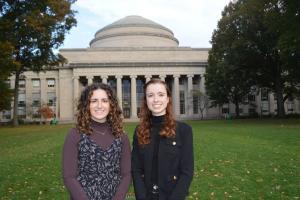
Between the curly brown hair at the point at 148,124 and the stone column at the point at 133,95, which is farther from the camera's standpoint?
the stone column at the point at 133,95

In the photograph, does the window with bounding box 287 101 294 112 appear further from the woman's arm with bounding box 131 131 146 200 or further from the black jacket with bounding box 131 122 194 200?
the woman's arm with bounding box 131 131 146 200

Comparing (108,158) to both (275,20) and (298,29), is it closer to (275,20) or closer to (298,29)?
(298,29)

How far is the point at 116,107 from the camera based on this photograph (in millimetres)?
4465

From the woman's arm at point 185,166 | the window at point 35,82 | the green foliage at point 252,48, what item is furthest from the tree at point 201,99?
the woman's arm at point 185,166

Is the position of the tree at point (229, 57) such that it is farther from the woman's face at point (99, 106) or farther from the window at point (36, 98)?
the woman's face at point (99, 106)

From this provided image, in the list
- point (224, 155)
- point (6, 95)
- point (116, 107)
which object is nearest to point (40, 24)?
point (6, 95)

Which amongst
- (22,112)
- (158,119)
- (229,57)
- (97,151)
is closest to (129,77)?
(22,112)

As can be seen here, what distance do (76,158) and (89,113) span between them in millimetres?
532

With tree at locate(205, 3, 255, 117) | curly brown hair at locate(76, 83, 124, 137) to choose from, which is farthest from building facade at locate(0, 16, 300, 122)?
curly brown hair at locate(76, 83, 124, 137)

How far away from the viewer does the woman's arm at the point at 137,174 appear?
4.29 metres

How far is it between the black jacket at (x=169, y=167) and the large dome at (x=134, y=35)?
254ft

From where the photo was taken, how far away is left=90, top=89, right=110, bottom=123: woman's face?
436 cm

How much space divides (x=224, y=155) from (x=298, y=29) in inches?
772

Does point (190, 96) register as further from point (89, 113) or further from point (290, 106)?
point (89, 113)
